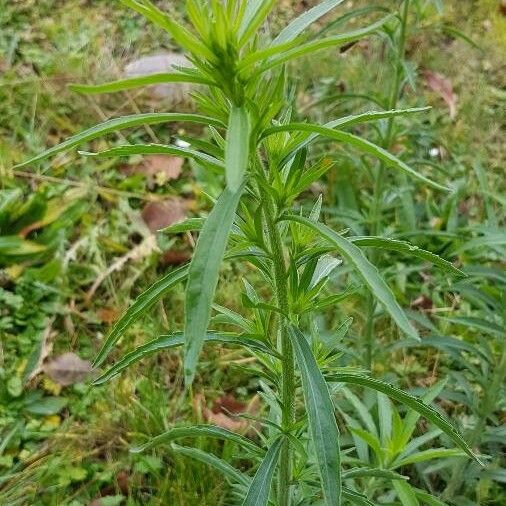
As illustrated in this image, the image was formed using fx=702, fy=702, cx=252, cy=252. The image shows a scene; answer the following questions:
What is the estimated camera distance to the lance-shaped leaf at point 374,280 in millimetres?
847

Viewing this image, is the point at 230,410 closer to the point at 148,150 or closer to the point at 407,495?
the point at 407,495

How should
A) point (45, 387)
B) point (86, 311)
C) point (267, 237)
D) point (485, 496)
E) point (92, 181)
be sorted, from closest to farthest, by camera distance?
point (267, 237) < point (485, 496) < point (45, 387) < point (86, 311) < point (92, 181)

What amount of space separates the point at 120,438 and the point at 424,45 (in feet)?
8.90

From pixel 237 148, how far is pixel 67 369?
1663 millimetres

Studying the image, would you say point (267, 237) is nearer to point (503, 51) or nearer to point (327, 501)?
point (327, 501)

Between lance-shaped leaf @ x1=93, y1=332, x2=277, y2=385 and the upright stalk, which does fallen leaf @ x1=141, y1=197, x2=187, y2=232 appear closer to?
the upright stalk

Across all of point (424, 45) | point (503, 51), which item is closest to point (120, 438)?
point (424, 45)

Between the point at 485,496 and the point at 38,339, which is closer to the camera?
the point at 485,496

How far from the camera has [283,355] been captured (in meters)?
1.16

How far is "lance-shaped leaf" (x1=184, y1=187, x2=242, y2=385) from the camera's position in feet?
2.61

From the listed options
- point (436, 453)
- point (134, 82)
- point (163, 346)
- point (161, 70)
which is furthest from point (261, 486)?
point (161, 70)

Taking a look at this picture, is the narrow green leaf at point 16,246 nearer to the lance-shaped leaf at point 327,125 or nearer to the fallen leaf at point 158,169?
the fallen leaf at point 158,169

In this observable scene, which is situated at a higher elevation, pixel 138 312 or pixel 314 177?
pixel 314 177

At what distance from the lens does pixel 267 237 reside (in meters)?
1.14
